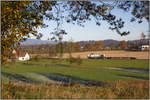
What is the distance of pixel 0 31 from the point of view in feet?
15.5

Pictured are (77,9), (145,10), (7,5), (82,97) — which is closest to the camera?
(7,5)

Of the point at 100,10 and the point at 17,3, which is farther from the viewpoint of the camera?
the point at 100,10

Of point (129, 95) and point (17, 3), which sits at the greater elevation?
point (17, 3)

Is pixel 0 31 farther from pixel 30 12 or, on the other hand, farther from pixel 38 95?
pixel 38 95

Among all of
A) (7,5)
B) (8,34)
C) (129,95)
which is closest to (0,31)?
(8,34)

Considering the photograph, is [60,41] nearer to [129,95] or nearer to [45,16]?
[45,16]

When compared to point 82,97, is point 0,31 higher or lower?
higher

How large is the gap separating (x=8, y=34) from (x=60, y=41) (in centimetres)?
246

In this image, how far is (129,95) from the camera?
5000 millimetres

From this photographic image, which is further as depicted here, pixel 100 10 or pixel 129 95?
pixel 100 10

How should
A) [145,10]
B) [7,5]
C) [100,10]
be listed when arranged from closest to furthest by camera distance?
[7,5]
[145,10]
[100,10]

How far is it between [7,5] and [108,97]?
3.48 meters

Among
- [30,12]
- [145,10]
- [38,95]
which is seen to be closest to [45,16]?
[30,12]

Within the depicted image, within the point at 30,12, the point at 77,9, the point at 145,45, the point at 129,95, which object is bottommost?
the point at 129,95
